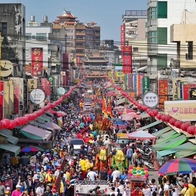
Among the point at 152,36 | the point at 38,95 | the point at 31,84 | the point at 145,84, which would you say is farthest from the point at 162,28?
the point at 38,95

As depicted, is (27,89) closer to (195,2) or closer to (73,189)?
(73,189)

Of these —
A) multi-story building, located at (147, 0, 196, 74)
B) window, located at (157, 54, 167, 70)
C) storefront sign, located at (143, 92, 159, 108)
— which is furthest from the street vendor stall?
window, located at (157, 54, 167, 70)

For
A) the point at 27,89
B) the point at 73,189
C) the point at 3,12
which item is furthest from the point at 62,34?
the point at 73,189

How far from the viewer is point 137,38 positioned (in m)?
127

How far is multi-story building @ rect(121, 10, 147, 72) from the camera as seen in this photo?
91.9m

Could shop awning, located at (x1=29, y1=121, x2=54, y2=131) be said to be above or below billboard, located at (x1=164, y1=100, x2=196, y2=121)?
below

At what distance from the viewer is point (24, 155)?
1155 inches

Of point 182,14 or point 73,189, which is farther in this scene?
point 182,14

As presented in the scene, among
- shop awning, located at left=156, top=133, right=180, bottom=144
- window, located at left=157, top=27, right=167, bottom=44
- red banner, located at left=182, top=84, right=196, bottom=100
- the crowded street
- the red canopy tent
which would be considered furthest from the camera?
window, located at left=157, top=27, right=167, bottom=44

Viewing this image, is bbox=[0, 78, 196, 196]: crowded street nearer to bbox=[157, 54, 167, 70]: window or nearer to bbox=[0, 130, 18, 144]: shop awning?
bbox=[0, 130, 18, 144]: shop awning

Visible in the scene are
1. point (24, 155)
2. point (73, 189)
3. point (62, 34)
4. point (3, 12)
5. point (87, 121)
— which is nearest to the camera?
point (73, 189)

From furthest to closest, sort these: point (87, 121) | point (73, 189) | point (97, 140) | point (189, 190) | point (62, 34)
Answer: point (62, 34) < point (87, 121) < point (97, 140) < point (73, 189) < point (189, 190)

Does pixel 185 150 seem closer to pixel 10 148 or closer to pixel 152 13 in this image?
pixel 10 148

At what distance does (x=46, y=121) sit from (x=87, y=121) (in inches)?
422
